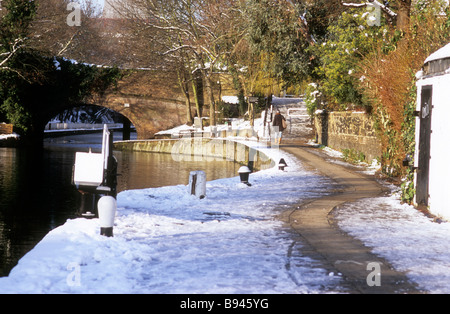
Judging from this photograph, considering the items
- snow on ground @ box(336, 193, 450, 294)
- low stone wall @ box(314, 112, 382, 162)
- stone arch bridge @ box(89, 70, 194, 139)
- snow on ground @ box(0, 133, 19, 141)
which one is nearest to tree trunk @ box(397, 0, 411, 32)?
low stone wall @ box(314, 112, 382, 162)

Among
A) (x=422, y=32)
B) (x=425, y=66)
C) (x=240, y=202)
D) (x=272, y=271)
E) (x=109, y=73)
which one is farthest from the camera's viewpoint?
(x=109, y=73)

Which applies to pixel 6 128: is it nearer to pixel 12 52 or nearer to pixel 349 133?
pixel 12 52

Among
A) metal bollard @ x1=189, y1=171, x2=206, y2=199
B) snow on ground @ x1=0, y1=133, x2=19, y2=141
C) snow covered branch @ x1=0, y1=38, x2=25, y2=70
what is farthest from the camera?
snow on ground @ x1=0, y1=133, x2=19, y2=141

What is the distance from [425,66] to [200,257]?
20.1 feet

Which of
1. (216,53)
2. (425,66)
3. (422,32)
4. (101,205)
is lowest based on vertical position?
(101,205)

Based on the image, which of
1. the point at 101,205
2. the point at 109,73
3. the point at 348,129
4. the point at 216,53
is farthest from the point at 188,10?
the point at 101,205

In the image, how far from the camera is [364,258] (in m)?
7.30

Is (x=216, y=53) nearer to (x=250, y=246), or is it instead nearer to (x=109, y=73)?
(x=109, y=73)

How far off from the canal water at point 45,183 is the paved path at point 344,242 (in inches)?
205

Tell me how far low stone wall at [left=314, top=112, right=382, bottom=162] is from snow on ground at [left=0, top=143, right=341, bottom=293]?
991 cm

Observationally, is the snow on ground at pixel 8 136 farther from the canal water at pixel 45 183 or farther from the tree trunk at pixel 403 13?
the tree trunk at pixel 403 13

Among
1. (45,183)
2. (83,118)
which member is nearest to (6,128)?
(45,183)

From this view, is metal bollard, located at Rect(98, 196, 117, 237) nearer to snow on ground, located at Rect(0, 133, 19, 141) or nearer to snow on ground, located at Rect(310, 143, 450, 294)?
snow on ground, located at Rect(310, 143, 450, 294)

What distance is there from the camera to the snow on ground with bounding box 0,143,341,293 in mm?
6141
